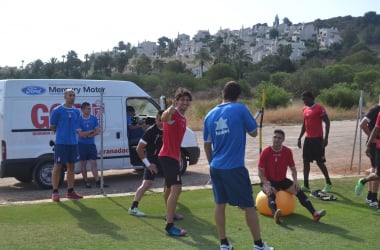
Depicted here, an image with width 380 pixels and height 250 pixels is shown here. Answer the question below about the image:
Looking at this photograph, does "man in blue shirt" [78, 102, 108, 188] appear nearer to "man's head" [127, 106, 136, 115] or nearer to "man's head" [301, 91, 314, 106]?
"man's head" [127, 106, 136, 115]

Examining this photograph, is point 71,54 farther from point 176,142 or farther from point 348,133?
point 176,142

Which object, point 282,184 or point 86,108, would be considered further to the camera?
point 86,108

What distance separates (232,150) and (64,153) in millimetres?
4194

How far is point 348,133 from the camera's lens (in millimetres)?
26125

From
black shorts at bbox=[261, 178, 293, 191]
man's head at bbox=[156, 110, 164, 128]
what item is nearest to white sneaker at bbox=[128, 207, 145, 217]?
man's head at bbox=[156, 110, 164, 128]

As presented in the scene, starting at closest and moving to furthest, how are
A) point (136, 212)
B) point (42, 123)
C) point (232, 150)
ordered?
point (232, 150)
point (136, 212)
point (42, 123)

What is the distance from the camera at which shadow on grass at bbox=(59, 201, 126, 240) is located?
7543mm

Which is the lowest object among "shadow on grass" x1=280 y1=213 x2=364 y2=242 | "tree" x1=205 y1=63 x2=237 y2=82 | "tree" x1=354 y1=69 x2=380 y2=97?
"shadow on grass" x1=280 y1=213 x2=364 y2=242

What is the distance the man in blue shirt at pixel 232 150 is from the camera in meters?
6.02

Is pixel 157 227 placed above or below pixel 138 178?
above

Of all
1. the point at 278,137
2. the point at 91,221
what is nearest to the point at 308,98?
the point at 278,137

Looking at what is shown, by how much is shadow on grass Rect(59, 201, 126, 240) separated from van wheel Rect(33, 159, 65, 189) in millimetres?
2357

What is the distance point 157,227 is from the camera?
784 centimetres

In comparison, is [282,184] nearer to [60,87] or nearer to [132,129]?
[132,129]
